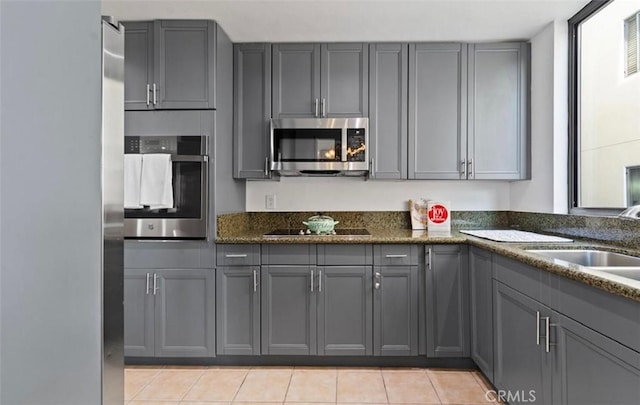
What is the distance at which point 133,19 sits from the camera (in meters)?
2.54

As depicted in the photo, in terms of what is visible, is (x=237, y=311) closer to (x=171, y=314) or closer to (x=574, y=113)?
(x=171, y=314)

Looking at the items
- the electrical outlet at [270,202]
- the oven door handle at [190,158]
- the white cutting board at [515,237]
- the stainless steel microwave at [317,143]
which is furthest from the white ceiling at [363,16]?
the white cutting board at [515,237]

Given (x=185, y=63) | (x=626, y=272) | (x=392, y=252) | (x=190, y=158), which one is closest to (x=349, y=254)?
(x=392, y=252)

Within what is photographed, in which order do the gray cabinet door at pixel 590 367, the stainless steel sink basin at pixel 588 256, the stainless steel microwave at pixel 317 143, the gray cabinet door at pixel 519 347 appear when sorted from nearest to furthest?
the gray cabinet door at pixel 590 367 < the gray cabinet door at pixel 519 347 < the stainless steel sink basin at pixel 588 256 < the stainless steel microwave at pixel 317 143

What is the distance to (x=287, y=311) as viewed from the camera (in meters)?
2.54

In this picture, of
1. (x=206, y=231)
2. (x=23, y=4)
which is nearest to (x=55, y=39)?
(x=23, y=4)

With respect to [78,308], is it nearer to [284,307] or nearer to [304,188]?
[284,307]

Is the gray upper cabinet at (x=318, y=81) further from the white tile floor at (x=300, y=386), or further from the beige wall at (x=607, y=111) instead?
the white tile floor at (x=300, y=386)

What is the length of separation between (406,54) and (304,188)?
128 cm

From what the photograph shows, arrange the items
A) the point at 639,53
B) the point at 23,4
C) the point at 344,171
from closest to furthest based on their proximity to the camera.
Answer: the point at 23,4 → the point at 639,53 → the point at 344,171

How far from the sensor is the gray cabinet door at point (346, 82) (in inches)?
111

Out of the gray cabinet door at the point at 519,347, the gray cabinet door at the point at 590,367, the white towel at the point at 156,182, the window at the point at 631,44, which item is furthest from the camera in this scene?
the white towel at the point at 156,182

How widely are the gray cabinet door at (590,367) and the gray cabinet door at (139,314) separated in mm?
2268

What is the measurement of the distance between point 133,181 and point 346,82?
161cm
